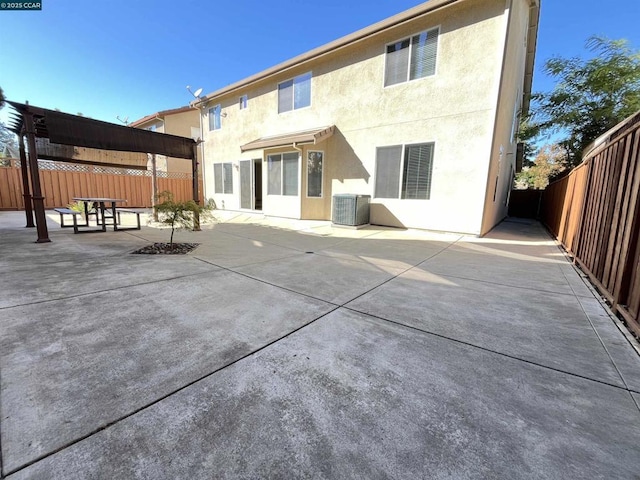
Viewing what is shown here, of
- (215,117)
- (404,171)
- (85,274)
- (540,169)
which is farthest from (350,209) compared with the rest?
(540,169)

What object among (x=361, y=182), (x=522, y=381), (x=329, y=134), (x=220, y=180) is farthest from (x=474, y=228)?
(x=220, y=180)

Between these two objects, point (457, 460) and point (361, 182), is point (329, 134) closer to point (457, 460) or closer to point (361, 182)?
point (361, 182)

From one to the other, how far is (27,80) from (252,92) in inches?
485

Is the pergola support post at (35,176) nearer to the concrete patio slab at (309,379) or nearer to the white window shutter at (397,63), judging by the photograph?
the concrete patio slab at (309,379)

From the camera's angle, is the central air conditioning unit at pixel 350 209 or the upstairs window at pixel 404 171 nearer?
the upstairs window at pixel 404 171

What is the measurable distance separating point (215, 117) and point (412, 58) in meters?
10.8

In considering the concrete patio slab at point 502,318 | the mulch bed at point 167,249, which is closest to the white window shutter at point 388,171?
the concrete patio slab at point 502,318

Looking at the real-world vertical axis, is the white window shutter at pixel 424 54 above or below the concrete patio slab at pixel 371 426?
above

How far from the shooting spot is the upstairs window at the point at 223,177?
14.0m

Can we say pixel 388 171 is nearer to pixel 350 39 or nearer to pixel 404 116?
pixel 404 116

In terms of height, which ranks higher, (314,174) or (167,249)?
(314,174)

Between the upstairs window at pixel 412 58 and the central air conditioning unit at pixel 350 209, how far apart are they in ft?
12.2

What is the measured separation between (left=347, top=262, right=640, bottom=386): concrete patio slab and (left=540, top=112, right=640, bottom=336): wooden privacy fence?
0.43 m

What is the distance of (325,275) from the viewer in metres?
4.11
